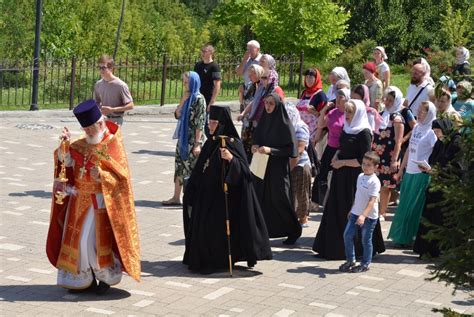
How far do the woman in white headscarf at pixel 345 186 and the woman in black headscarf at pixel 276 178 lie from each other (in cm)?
43

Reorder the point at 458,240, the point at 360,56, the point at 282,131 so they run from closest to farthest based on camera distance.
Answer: the point at 458,240 < the point at 282,131 < the point at 360,56

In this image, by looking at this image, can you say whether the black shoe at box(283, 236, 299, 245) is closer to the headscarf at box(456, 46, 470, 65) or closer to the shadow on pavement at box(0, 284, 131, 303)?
the shadow on pavement at box(0, 284, 131, 303)

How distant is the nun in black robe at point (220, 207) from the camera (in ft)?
34.0

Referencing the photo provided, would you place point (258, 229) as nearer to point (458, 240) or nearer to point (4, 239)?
point (4, 239)

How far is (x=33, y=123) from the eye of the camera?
20078 mm

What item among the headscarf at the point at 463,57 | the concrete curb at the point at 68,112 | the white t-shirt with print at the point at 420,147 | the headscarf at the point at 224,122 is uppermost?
the headscarf at the point at 463,57

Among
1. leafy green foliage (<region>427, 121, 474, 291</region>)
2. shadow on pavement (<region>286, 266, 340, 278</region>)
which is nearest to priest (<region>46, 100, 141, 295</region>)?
shadow on pavement (<region>286, 266, 340, 278</region>)

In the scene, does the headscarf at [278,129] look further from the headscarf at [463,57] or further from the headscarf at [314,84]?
the headscarf at [463,57]

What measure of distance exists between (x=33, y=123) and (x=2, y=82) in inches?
113

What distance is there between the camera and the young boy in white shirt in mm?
10750

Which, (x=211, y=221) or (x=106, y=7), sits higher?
(x=106, y=7)

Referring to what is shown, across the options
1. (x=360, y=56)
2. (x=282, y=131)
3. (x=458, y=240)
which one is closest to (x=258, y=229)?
(x=282, y=131)

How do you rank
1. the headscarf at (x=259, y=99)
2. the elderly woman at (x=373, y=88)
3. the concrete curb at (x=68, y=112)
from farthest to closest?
the concrete curb at (x=68, y=112)
the elderly woman at (x=373, y=88)
the headscarf at (x=259, y=99)

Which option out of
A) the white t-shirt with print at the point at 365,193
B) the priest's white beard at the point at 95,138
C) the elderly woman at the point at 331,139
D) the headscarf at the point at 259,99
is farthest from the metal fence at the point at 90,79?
the priest's white beard at the point at 95,138
